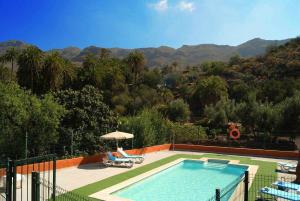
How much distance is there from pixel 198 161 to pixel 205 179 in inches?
130

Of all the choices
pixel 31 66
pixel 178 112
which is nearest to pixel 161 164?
pixel 31 66

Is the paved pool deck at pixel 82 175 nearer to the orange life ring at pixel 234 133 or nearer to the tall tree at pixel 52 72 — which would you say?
the orange life ring at pixel 234 133

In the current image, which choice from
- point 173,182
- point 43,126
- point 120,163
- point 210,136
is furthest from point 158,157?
point 210,136

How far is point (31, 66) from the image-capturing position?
31016 millimetres

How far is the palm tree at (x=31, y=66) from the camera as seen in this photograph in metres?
31.0

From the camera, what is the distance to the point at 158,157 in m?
19.3

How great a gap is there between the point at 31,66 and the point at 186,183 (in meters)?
22.6

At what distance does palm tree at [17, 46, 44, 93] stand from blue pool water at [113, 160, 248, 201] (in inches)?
766

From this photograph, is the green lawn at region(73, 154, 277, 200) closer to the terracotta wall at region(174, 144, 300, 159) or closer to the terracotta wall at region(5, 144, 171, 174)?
→ the terracotta wall at region(174, 144, 300, 159)

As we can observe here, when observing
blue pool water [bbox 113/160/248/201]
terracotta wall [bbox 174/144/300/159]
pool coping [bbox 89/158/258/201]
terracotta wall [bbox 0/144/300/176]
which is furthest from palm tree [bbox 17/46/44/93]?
blue pool water [bbox 113/160/248/201]

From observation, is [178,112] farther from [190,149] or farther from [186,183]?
[186,183]

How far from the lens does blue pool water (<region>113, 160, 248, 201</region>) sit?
11703 millimetres

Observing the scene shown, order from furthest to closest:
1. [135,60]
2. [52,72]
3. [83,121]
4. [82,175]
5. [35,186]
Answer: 1. [135,60]
2. [52,72]
3. [83,121]
4. [82,175]
5. [35,186]

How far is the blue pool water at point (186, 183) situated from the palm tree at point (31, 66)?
19449mm
